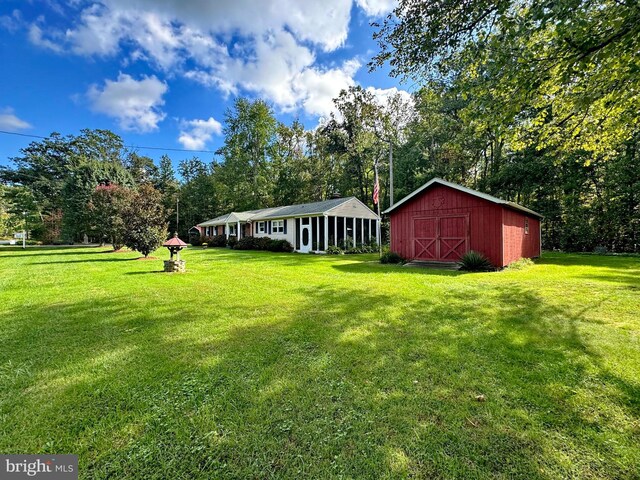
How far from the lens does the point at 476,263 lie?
1064 cm

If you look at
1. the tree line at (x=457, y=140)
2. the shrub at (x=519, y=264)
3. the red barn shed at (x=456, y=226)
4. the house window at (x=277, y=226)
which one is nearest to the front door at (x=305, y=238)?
the house window at (x=277, y=226)

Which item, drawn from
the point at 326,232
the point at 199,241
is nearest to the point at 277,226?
the point at 326,232

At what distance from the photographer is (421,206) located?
43.4 ft

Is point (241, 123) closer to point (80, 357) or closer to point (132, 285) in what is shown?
point (132, 285)

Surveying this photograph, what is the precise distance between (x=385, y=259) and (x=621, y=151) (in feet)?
55.9

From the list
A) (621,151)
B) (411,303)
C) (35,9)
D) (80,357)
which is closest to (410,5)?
(411,303)

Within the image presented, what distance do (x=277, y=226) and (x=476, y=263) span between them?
15.0 meters

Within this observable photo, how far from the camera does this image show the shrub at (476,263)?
418 inches

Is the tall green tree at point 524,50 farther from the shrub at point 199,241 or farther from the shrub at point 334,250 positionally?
the shrub at point 199,241

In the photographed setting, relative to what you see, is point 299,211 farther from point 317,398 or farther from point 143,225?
point 317,398

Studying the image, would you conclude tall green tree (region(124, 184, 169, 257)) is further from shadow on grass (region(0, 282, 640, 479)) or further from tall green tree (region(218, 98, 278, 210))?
tall green tree (region(218, 98, 278, 210))

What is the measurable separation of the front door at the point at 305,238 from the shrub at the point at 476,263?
420 inches

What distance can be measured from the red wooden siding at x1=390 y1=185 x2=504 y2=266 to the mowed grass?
5732 millimetres

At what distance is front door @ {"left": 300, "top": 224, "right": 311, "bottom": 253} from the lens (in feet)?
63.9
